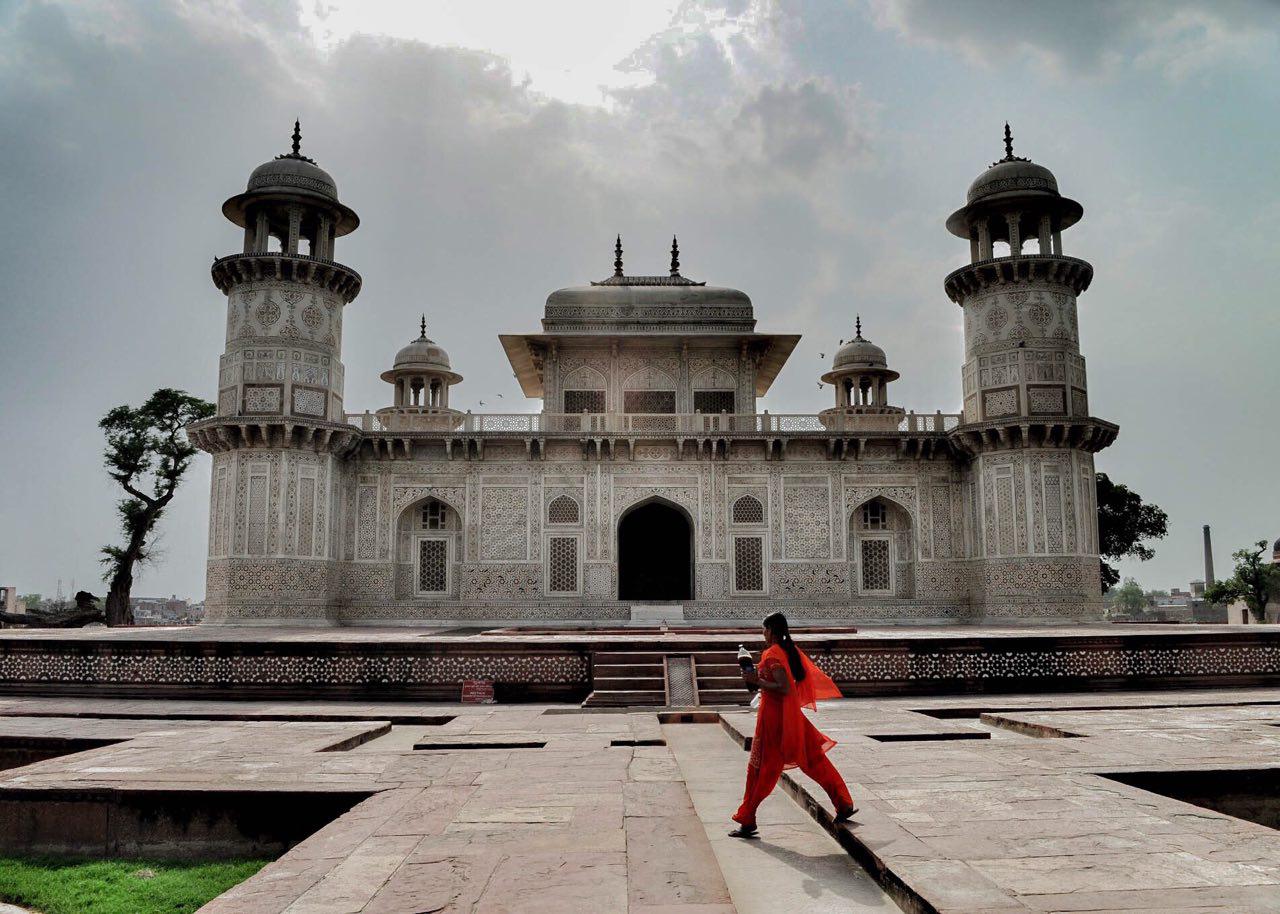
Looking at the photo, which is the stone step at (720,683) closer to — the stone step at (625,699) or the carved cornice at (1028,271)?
the stone step at (625,699)

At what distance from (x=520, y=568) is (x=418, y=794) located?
56.1 ft

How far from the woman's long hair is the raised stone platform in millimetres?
5909

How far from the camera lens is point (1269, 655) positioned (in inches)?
460

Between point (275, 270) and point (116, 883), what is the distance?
18.4 m

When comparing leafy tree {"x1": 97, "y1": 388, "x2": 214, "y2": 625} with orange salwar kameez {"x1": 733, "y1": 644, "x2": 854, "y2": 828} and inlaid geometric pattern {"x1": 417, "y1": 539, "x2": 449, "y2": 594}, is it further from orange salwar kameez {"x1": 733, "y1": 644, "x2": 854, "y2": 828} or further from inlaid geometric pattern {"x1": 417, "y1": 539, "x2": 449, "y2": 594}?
orange salwar kameez {"x1": 733, "y1": 644, "x2": 854, "y2": 828}

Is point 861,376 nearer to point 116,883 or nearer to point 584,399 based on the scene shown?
point 584,399

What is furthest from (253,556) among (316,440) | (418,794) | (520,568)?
(418,794)

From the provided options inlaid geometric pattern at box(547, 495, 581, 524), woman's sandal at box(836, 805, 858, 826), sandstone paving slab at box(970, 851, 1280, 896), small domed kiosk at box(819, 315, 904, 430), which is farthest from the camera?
small domed kiosk at box(819, 315, 904, 430)

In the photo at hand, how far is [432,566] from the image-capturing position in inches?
887

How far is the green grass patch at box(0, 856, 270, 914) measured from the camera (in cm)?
450

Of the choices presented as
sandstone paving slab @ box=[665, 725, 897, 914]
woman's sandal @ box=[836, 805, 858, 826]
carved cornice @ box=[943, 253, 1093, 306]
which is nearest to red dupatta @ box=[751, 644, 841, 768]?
woman's sandal @ box=[836, 805, 858, 826]

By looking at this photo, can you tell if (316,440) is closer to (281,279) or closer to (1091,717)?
(281,279)

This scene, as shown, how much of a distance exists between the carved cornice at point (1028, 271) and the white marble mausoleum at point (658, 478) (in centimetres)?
5

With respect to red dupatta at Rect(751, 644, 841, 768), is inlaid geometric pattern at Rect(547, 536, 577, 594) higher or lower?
higher
